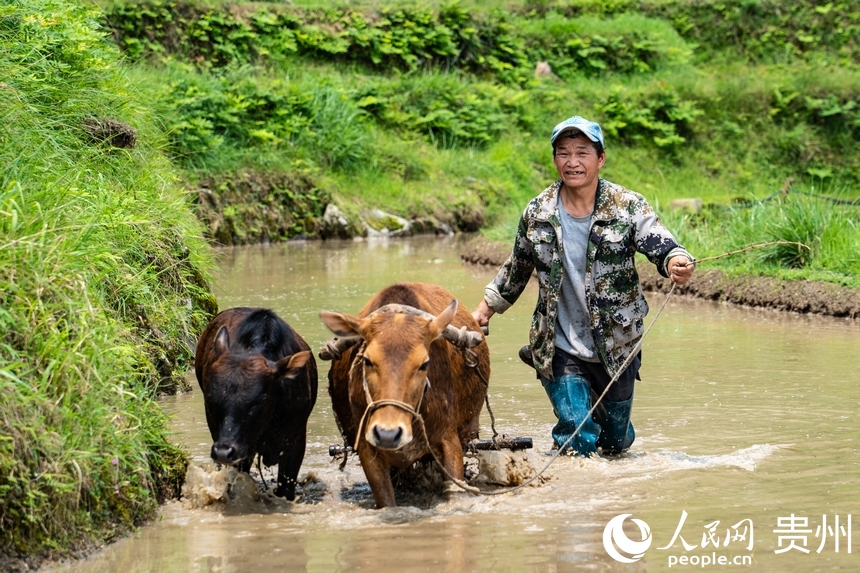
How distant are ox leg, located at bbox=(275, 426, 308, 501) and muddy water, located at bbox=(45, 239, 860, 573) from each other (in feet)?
0.45

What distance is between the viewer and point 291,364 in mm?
6922

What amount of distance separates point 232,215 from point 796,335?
1183 centimetres

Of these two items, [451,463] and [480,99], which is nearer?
[451,463]

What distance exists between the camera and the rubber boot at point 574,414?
7625 millimetres

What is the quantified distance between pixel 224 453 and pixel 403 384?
1.08m

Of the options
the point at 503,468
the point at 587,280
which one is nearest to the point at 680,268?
the point at 587,280

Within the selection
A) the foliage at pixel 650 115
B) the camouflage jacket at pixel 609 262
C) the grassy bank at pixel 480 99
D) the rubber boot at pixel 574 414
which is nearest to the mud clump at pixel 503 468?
the rubber boot at pixel 574 414

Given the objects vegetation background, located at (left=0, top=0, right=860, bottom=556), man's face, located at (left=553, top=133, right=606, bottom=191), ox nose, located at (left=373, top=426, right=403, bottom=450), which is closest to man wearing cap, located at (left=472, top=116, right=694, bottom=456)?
man's face, located at (left=553, top=133, right=606, bottom=191)

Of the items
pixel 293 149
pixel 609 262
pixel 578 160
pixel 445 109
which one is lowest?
pixel 293 149

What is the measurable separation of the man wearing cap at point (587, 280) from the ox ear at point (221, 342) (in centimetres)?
213

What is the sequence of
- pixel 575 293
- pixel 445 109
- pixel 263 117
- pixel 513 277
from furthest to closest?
pixel 445 109, pixel 263 117, pixel 513 277, pixel 575 293

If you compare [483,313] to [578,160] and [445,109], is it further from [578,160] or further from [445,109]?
[445,109]

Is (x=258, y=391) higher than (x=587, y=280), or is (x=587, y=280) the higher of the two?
(x=587, y=280)

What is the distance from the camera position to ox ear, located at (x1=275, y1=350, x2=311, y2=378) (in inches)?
272
